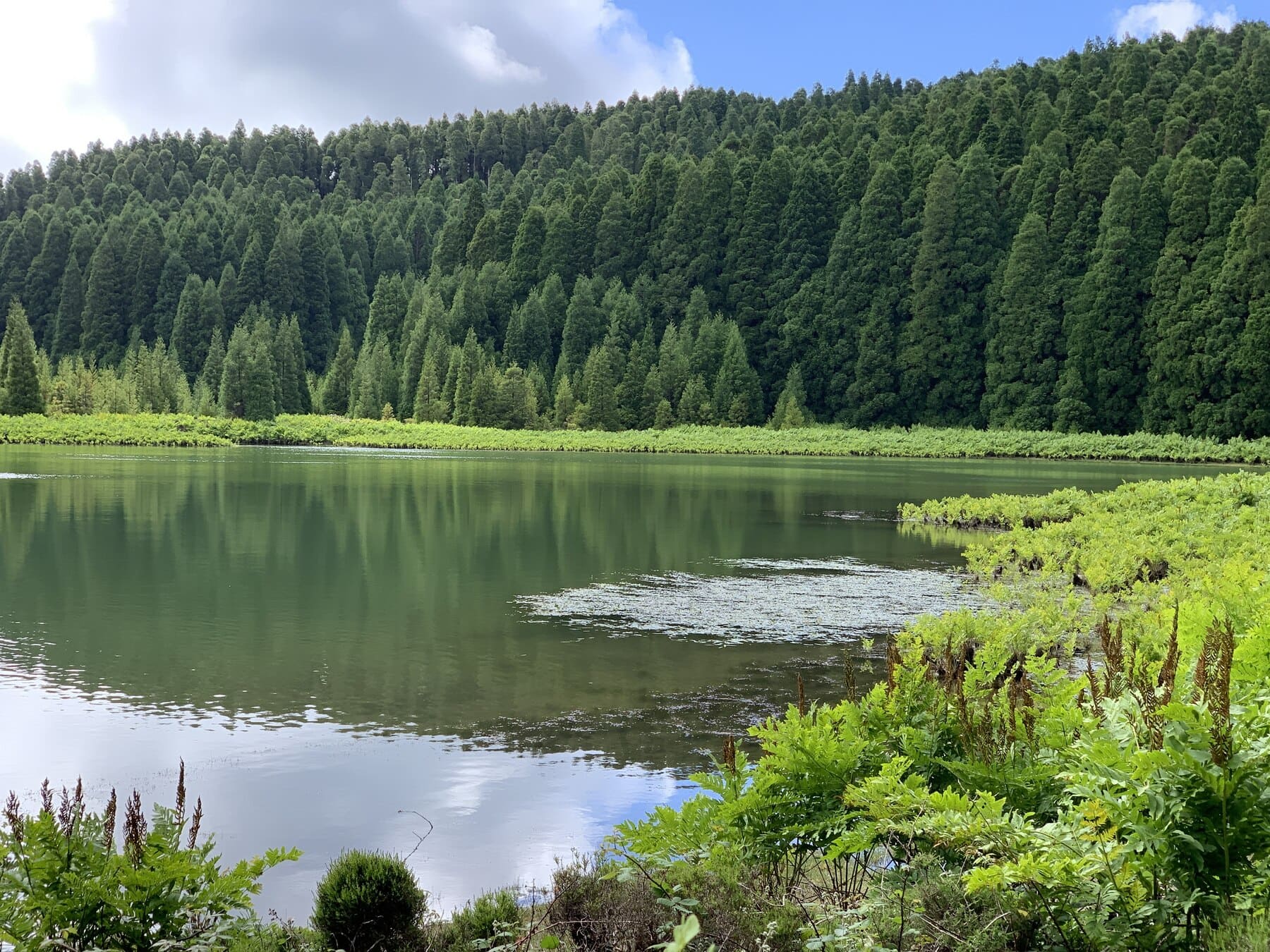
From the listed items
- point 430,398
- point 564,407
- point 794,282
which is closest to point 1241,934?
point 564,407

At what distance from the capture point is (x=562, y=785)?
7.73 meters

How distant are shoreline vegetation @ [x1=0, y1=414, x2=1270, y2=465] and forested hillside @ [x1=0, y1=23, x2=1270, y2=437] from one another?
15.4 ft

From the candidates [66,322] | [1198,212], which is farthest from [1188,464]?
[66,322]

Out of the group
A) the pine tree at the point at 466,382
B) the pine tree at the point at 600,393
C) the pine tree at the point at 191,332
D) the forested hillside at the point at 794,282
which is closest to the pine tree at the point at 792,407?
the forested hillside at the point at 794,282

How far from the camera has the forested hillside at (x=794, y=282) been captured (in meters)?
82.2

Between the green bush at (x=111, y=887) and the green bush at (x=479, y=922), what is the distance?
79 centimetres

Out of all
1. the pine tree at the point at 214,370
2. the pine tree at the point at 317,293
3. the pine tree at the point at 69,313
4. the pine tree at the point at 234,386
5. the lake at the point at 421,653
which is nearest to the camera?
the lake at the point at 421,653

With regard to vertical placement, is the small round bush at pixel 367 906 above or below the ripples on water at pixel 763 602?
above

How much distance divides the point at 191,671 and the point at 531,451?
6160 cm

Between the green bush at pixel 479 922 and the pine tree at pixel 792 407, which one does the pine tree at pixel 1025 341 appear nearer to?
the pine tree at pixel 792 407

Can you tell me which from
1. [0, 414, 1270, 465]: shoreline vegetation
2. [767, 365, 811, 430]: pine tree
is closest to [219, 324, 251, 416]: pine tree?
[0, 414, 1270, 465]: shoreline vegetation

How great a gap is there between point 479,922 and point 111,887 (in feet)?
4.60

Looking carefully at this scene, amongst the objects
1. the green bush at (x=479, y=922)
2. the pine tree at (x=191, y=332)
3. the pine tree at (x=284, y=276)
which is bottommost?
the green bush at (x=479, y=922)

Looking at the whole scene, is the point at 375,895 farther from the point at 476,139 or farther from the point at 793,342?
the point at 476,139
